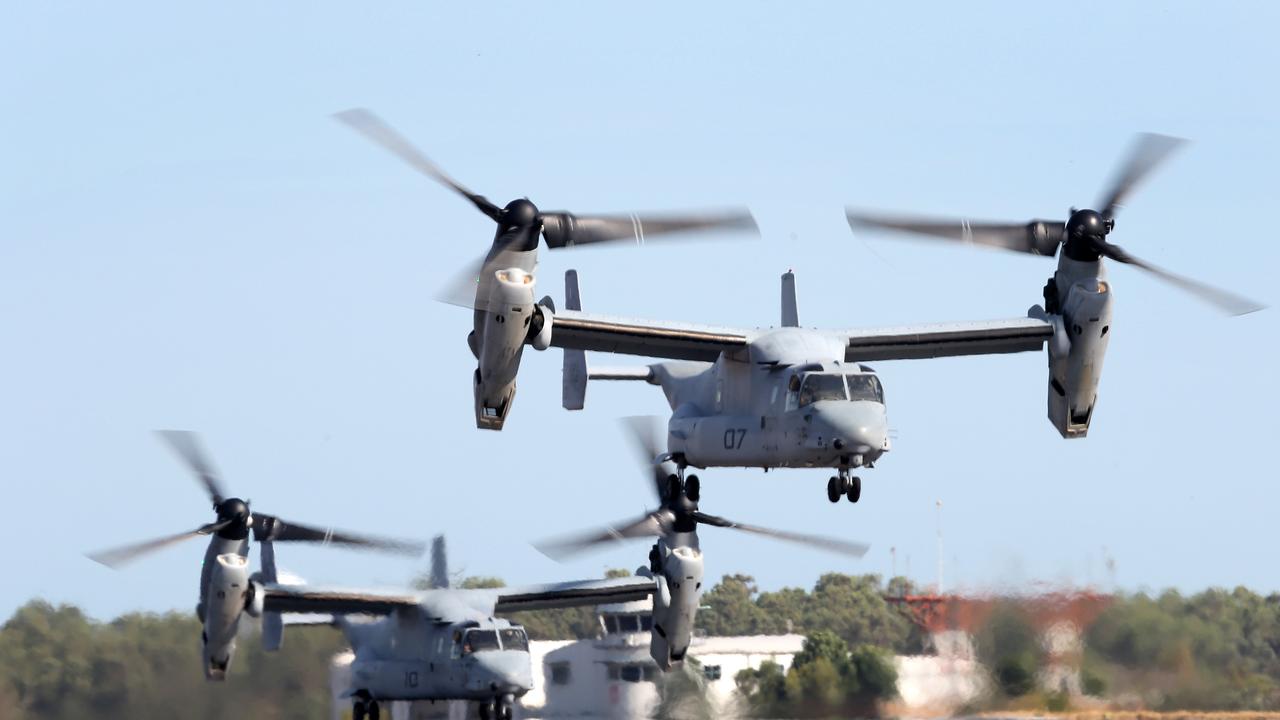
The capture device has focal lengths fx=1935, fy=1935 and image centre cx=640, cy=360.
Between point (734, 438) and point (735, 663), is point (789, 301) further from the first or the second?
point (735, 663)

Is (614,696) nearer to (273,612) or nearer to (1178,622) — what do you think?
(273,612)

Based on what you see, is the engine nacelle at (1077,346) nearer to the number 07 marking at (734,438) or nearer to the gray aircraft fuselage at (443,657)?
the number 07 marking at (734,438)

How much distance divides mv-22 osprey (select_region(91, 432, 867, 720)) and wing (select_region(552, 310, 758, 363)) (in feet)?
24.0

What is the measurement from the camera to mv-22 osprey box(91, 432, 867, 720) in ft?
123

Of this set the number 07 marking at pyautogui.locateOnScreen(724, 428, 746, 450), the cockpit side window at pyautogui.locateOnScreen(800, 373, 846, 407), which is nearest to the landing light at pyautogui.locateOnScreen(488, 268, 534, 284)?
the cockpit side window at pyautogui.locateOnScreen(800, 373, 846, 407)

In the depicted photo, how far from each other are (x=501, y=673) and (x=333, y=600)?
155 inches

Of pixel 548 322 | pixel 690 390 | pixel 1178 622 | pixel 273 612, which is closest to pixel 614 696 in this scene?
pixel 273 612

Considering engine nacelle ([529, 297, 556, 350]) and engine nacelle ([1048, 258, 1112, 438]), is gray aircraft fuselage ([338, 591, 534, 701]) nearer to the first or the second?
engine nacelle ([529, 297, 556, 350])

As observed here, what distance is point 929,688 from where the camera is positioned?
39.4 meters

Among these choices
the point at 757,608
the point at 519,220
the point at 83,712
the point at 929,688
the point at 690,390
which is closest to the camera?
the point at 519,220

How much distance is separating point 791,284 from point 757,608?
3522 cm

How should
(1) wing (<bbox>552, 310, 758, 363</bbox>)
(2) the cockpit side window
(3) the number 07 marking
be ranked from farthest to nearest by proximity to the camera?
(3) the number 07 marking
(1) wing (<bbox>552, 310, 758, 363</bbox>)
(2) the cockpit side window

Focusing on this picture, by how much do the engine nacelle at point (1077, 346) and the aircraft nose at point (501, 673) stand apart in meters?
15.4

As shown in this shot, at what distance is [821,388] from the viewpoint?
27.6 m
